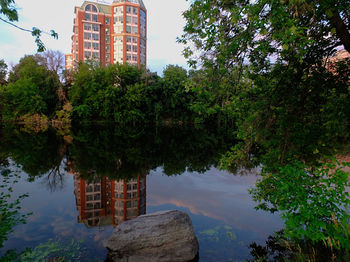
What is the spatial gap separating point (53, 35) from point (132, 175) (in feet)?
34.4

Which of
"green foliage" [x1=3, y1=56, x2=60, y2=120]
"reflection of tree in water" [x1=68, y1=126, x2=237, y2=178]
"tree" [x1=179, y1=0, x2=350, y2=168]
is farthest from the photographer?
"green foliage" [x1=3, y1=56, x2=60, y2=120]

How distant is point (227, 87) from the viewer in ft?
20.4

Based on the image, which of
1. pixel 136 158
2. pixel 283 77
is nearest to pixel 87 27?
pixel 136 158

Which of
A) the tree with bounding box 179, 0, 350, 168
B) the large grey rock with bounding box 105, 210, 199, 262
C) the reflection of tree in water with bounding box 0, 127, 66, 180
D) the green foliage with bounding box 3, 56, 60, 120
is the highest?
the green foliage with bounding box 3, 56, 60, 120

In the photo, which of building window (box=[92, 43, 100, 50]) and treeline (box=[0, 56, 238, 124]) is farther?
building window (box=[92, 43, 100, 50])

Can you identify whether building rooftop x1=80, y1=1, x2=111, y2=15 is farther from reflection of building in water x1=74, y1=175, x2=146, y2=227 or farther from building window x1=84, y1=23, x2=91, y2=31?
reflection of building in water x1=74, y1=175, x2=146, y2=227

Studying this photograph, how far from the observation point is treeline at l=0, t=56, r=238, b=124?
155ft

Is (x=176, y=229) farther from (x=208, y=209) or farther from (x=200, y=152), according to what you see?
(x=200, y=152)

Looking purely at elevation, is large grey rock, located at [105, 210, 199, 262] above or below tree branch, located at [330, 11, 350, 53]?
below

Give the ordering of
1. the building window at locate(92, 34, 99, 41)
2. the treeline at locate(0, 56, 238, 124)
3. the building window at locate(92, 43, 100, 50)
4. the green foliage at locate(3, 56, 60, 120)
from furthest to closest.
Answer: the building window at locate(92, 43, 100, 50), the building window at locate(92, 34, 99, 41), the treeline at locate(0, 56, 238, 124), the green foliage at locate(3, 56, 60, 120)

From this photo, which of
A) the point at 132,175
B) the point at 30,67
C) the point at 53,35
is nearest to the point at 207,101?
the point at 53,35

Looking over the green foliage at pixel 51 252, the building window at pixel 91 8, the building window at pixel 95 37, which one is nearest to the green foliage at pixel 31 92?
the building window at pixel 95 37

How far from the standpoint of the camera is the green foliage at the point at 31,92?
150ft

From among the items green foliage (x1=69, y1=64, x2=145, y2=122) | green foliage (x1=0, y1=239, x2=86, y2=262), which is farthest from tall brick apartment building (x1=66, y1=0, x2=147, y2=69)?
green foliage (x1=0, y1=239, x2=86, y2=262)
